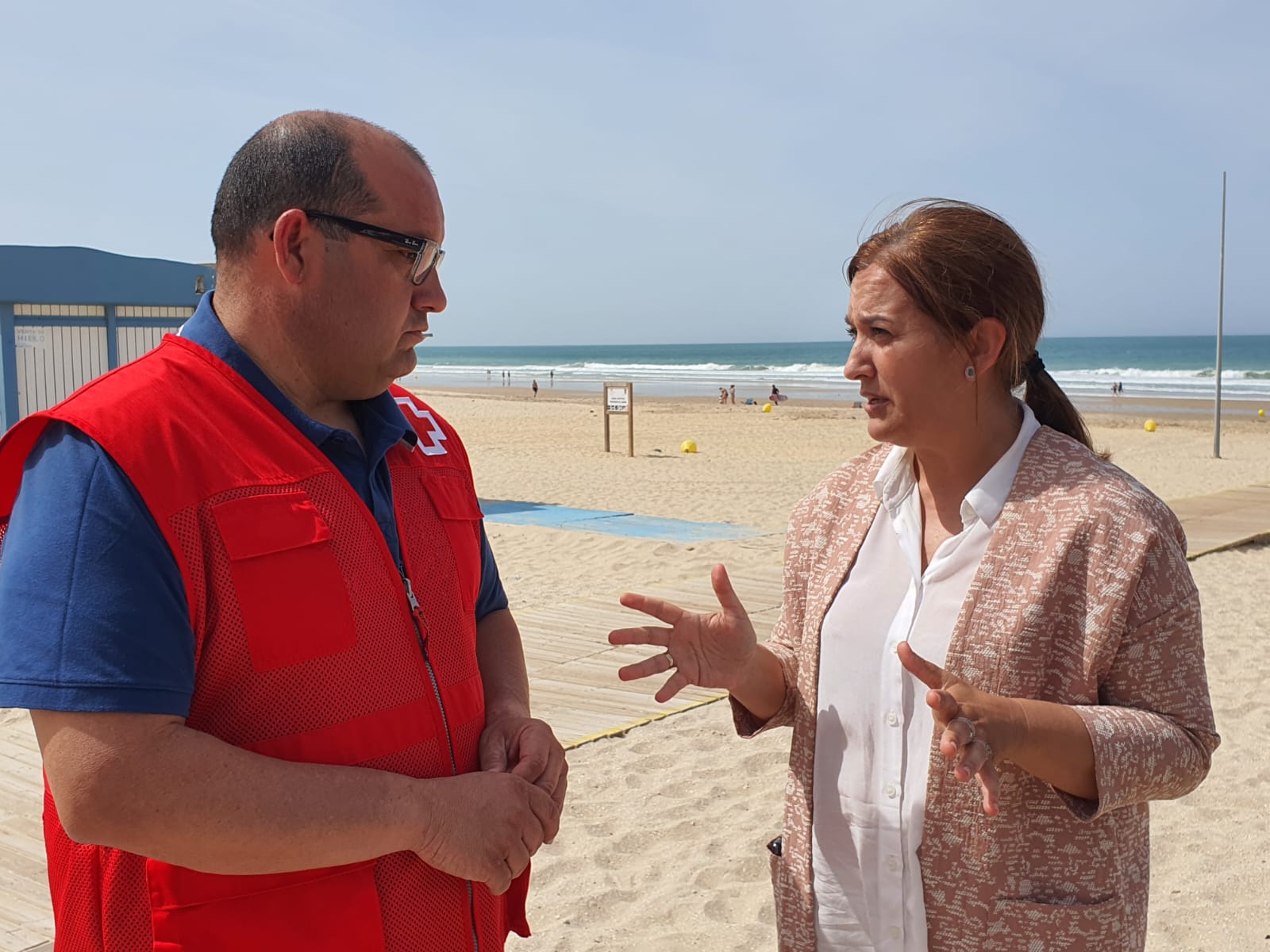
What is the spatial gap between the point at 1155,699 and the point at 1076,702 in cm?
12

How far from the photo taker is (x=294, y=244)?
1679mm

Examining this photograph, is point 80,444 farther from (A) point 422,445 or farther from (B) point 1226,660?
(B) point 1226,660

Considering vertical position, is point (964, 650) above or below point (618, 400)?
above

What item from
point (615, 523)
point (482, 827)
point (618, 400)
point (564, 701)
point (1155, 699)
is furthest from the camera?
point (618, 400)

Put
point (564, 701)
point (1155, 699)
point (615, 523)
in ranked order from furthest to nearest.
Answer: point (615, 523)
point (564, 701)
point (1155, 699)

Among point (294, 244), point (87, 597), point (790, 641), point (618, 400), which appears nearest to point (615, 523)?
point (618, 400)

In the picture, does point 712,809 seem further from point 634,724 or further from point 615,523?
point 615,523

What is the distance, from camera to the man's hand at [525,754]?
1.81 m

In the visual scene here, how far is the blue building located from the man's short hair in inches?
287

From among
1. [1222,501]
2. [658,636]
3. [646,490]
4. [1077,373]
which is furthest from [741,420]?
[1077,373]

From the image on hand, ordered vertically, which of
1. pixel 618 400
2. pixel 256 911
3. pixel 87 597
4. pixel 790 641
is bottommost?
pixel 618 400

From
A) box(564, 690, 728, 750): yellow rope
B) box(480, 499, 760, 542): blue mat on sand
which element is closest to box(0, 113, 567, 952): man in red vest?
box(564, 690, 728, 750): yellow rope

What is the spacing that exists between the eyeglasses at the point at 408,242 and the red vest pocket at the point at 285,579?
0.41m

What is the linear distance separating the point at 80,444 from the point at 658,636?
1.12 metres
